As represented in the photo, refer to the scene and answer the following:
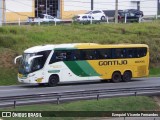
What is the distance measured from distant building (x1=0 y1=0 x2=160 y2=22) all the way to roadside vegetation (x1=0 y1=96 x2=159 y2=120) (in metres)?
36.2

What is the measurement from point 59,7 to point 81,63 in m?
36.6

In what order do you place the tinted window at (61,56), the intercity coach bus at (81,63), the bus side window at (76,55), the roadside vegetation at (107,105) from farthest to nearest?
1. the bus side window at (76,55)
2. the tinted window at (61,56)
3. the intercity coach bus at (81,63)
4. the roadside vegetation at (107,105)

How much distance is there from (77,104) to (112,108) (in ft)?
6.35

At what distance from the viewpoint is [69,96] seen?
28.0 metres

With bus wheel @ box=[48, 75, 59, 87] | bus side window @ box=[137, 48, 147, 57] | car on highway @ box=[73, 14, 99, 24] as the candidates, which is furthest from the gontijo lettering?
car on highway @ box=[73, 14, 99, 24]

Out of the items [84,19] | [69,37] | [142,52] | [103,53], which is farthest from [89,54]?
[84,19]

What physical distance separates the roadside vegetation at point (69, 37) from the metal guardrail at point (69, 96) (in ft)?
40.5

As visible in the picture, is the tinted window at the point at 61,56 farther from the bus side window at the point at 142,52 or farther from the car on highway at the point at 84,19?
the car on highway at the point at 84,19

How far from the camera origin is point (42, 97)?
88.4 ft

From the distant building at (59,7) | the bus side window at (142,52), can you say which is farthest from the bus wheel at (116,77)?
the distant building at (59,7)

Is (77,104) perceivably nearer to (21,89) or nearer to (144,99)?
(144,99)

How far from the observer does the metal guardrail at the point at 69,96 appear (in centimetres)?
2586

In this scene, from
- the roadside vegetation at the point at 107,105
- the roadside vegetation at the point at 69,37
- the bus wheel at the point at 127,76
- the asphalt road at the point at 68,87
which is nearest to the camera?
the roadside vegetation at the point at 107,105

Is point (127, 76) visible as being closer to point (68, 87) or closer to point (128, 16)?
point (68, 87)
